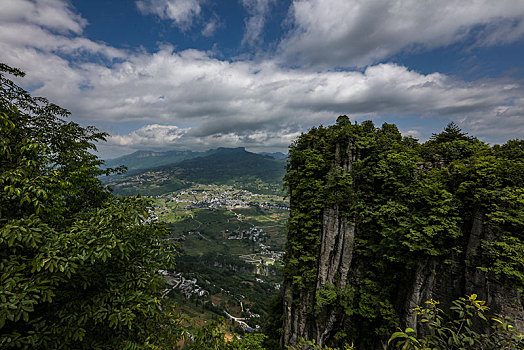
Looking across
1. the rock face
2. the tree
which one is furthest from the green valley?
the tree

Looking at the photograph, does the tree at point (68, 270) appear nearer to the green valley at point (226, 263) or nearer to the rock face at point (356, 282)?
the green valley at point (226, 263)

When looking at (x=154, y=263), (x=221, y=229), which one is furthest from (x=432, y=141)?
(x=221, y=229)

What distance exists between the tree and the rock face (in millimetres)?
11474

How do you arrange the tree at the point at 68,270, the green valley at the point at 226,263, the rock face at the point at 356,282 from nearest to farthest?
the tree at the point at 68,270 → the rock face at the point at 356,282 → the green valley at the point at 226,263

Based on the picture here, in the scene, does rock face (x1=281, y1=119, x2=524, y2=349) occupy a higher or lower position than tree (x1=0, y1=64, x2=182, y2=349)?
lower

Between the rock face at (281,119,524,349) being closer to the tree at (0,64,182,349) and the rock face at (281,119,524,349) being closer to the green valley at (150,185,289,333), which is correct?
the green valley at (150,185,289,333)

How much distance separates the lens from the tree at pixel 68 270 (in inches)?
125

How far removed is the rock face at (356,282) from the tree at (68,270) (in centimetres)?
1147

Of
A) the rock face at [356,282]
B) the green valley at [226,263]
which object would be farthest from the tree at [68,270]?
the rock face at [356,282]

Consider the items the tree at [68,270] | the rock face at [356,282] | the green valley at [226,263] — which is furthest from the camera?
the green valley at [226,263]

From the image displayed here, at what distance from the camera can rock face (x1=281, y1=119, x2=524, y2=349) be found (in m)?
8.91

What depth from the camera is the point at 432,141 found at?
47.3 ft

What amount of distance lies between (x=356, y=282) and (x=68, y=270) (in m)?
14.5

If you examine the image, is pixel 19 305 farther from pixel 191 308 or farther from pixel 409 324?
pixel 191 308
